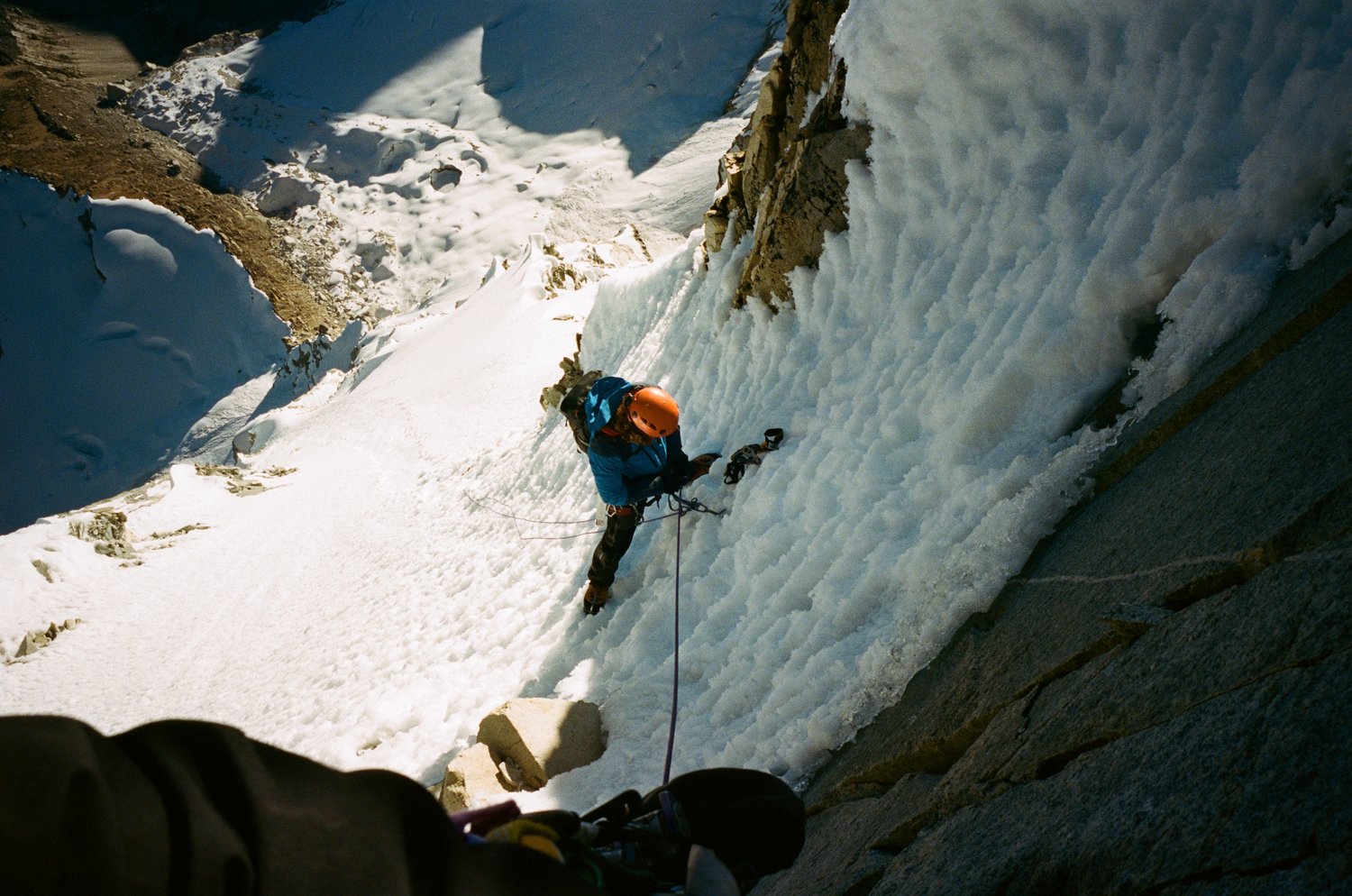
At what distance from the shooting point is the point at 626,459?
485 cm

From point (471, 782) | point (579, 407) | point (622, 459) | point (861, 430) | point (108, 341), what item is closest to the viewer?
point (471, 782)

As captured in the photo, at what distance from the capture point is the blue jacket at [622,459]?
15.3 feet

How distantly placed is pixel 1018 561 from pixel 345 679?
21.6 ft

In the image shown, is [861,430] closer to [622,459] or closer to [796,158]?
[622,459]

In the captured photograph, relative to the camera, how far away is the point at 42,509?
32688 millimetres

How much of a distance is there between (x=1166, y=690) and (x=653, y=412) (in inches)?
126

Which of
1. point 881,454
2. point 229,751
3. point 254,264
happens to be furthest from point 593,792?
point 254,264

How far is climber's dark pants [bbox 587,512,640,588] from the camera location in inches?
200

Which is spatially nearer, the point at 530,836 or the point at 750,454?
the point at 530,836

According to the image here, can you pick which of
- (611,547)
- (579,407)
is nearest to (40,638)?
(611,547)

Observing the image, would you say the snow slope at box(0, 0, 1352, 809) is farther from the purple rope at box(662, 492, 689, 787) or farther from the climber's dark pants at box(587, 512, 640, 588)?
the climber's dark pants at box(587, 512, 640, 588)

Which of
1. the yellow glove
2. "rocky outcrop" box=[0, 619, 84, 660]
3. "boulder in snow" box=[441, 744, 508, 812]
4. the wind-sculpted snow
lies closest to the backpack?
"boulder in snow" box=[441, 744, 508, 812]

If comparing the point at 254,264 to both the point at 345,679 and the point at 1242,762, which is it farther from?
the point at 1242,762

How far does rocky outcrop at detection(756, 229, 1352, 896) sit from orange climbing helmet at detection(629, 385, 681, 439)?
7.17 feet
